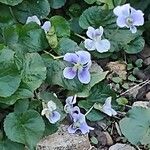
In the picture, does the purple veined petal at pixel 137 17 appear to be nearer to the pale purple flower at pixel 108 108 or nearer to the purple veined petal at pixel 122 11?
the purple veined petal at pixel 122 11

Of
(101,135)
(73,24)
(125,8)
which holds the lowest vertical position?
(101,135)

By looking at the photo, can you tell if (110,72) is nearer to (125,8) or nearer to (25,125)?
(125,8)

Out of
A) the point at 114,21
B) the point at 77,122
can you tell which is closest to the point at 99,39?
the point at 114,21

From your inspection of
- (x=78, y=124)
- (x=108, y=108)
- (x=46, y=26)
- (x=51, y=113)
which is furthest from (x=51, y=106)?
(x=46, y=26)

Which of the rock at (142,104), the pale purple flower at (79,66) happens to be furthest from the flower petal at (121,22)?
the rock at (142,104)

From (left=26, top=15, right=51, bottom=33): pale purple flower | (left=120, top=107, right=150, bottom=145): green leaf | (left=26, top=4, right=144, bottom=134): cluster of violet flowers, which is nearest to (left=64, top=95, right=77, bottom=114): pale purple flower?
(left=26, top=4, right=144, bottom=134): cluster of violet flowers

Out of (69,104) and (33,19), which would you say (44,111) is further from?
(33,19)
